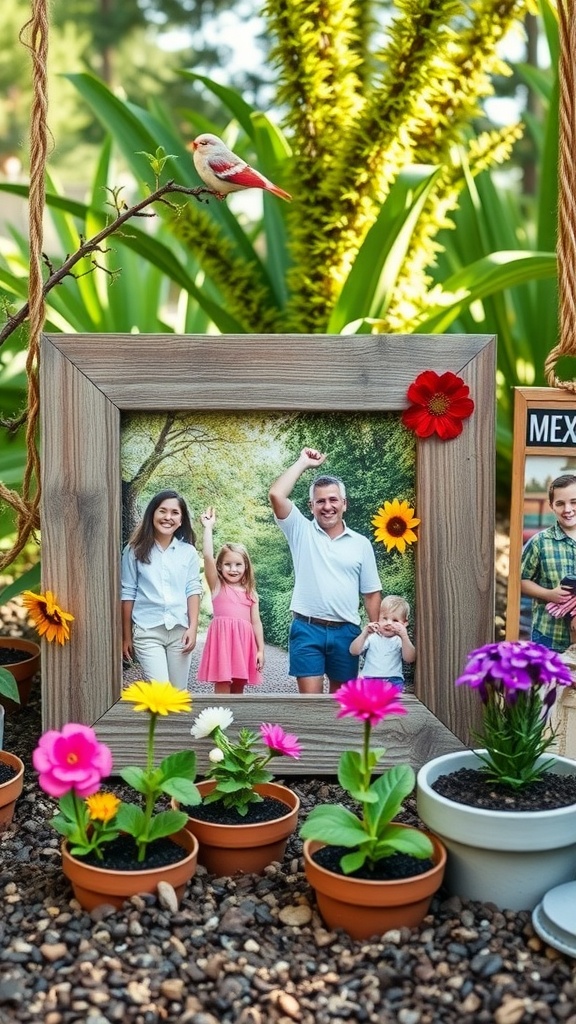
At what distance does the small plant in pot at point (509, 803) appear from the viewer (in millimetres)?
857

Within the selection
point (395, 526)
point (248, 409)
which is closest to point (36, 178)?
point (248, 409)

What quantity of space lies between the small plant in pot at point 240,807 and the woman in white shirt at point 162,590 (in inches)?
5.8

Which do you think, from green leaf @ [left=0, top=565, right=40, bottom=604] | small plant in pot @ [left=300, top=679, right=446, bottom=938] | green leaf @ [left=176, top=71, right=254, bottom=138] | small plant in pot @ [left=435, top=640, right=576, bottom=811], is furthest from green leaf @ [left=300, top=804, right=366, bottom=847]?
green leaf @ [left=176, top=71, right=254, bottom=138]

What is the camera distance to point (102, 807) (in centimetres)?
88

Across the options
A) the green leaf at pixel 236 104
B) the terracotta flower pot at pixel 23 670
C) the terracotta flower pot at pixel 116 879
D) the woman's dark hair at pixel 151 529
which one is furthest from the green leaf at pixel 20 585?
the green leaf at pixel 236 104

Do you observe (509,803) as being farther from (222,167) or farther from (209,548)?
(222,167)

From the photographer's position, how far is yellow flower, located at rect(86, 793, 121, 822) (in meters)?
0.88

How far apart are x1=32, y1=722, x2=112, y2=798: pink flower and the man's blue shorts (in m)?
0.33

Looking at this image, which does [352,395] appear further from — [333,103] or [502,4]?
[502,4]

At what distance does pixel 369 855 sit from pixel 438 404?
0.50m

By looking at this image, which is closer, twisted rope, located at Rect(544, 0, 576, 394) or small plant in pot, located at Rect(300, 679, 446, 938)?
small plant in pot, located at Rect(300, 679, 446, 938)

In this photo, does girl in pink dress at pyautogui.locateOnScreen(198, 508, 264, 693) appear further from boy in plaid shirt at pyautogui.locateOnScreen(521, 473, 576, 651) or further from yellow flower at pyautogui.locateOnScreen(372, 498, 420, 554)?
boy in plaid shirt at pyautogui.locateOnScreen(521, 473, 576, 651)

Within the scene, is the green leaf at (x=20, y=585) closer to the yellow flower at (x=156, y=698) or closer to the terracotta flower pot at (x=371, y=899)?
the yellow flower at (x=156, y=698)

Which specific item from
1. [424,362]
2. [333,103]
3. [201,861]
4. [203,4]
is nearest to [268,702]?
[201,861]
